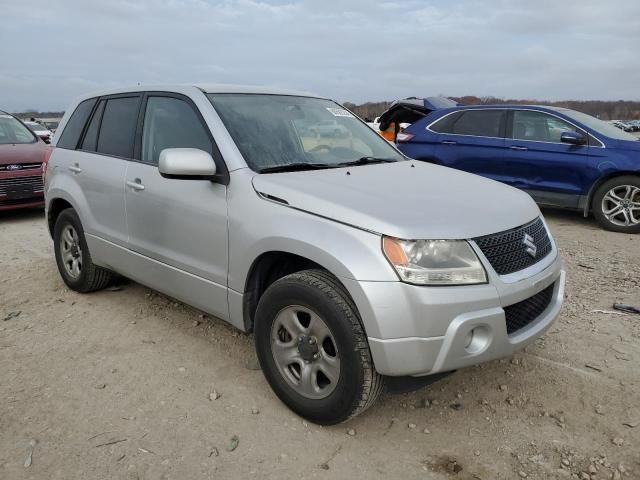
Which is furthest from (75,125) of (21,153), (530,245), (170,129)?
(21,153)

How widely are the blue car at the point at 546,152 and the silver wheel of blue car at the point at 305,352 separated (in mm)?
5811

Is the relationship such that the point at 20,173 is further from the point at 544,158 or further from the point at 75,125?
the point at 544,158

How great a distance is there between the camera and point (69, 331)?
3955mm

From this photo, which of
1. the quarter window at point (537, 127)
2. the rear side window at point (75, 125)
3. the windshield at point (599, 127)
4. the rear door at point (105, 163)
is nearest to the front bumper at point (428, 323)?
the rear door at point (105, 163)

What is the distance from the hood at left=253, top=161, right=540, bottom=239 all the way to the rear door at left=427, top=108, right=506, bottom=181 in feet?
15.9

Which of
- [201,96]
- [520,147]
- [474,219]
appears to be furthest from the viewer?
[520,147]

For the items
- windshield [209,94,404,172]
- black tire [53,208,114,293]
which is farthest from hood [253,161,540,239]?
black tire [53,208,114,293]

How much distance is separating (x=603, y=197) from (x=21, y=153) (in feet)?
27.7

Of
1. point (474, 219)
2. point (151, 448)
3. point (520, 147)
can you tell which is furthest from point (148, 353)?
point (520, 147)

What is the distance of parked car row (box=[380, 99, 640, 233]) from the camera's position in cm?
702

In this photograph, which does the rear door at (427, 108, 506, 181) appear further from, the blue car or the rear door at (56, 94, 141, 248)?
the rear door at (56, 94, 141, 248)

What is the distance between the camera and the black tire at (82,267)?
14.7 feet

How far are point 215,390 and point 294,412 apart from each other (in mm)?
547

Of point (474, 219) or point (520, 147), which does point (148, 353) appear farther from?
point (520, 147)
